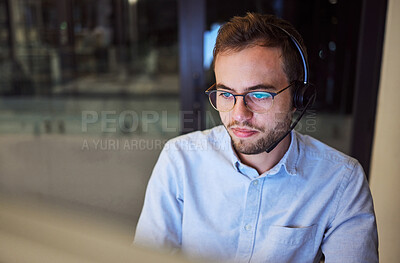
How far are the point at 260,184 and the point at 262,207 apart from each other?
66mm

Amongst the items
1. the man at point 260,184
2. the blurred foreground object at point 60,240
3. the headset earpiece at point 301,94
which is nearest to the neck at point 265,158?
the man at point 260,184

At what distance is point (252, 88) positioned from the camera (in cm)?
107

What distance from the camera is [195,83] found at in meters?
2.87

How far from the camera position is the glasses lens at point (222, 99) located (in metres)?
1.11

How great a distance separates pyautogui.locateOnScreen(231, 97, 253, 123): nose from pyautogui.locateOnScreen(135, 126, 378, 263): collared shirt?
14 centimetres

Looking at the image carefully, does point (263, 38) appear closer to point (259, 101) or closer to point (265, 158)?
point (259, 101)

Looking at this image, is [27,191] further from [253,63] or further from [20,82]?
[253,63]

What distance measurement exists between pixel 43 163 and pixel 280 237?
333cm

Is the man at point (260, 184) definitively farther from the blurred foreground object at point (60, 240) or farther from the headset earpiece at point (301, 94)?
the blurred foreground object at point (60, 240)

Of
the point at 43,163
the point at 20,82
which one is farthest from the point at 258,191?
the point at 20,82

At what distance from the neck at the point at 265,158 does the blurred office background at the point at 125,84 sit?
848 mm

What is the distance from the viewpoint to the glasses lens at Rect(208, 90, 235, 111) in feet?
3.64

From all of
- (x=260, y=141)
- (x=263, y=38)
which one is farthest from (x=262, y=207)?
(x=263, y=38)

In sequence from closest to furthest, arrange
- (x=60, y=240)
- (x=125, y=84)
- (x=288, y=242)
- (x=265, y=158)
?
1. (x=60, y=240)
2. (x=288, y=242)
3. (x=265, y=158)
4. (x=125, y=84)
